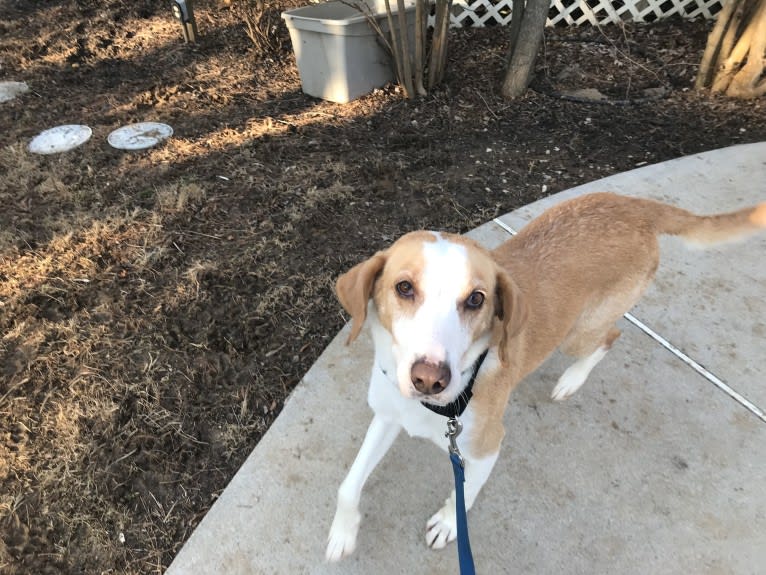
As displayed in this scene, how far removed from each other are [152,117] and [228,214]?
2.02 metres

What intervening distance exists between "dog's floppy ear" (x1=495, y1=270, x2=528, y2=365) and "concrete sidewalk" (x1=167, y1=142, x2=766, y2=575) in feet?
3.14

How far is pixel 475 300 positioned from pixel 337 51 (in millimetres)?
4144

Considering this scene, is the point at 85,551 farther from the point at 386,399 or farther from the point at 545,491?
the point at 545,491

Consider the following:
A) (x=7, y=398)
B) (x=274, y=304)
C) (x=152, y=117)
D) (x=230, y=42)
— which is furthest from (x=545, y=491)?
(x=230, y=42)

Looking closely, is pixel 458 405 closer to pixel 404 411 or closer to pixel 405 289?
pixel 404 411

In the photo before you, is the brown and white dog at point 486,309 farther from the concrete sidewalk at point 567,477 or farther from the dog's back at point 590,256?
the concrete sidewalk at point 567,477

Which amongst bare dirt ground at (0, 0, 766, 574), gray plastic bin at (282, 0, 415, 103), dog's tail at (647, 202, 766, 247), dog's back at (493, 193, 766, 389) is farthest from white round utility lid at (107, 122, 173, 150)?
dog's tail at (647, 202, 766, 247)

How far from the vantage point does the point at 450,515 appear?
228cm

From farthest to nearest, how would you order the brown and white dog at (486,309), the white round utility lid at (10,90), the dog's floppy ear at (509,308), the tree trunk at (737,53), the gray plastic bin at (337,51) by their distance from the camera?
the white round utility lid at (10,90)
the gray plastic bin at (337,51)
the tree trunk at (737,53)
the dog's floppy ear at (509,308)
the brown and white dog at (486,309)

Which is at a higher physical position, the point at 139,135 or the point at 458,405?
the point at 139,135

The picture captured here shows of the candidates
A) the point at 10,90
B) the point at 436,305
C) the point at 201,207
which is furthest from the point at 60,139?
the point at 436,305

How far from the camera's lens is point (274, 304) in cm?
338

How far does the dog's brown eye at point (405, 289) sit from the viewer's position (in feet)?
5.81

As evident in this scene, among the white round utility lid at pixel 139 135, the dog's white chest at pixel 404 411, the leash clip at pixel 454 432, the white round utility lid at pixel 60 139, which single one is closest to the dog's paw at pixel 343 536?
the dog's white chest at pixel 404 411
